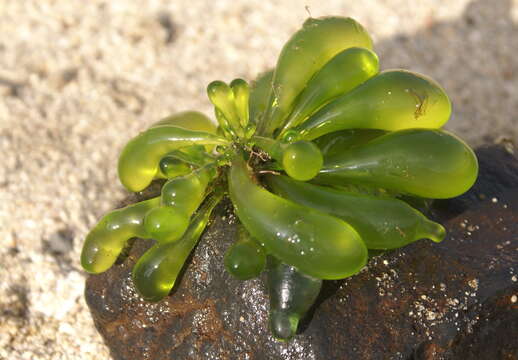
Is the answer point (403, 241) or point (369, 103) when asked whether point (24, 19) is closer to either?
point (369, 103)

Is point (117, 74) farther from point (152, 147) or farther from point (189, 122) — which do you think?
point (152, 147)

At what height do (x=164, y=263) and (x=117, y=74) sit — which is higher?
(x=164, y=263)

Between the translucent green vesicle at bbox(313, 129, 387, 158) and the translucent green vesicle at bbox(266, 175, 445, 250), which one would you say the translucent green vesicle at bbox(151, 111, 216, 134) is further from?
the translucent green vesicle at bbox(266, 175, 445, 250)

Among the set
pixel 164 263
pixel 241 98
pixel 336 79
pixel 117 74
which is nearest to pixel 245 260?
pixel 164 263

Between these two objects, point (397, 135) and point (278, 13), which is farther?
point (278, 13)

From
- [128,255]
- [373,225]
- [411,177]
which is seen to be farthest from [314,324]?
[128,255]

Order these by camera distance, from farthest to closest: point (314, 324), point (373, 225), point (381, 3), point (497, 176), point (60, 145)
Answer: point (381, 3), point (60, 145), point (497, 176), point (314, 324), point (373, 225)

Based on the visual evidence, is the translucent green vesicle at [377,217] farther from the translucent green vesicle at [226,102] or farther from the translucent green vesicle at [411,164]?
the translucent green vesicle at [226,102]
